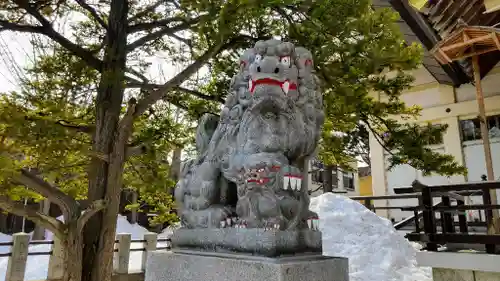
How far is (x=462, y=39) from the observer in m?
7.00

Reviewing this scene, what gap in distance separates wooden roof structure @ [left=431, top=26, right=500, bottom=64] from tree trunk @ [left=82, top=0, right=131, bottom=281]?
6.16 metres

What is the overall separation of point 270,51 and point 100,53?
466cm

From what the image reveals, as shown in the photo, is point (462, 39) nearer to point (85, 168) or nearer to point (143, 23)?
point (143, 23)

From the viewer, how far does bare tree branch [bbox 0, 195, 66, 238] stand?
15.1 ft

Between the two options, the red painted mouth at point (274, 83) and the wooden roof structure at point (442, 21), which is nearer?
the red painted mouth at point (274, 83)

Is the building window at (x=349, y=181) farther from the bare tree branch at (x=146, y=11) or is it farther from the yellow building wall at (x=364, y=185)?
the bare tree branch at (x=146, y=11)

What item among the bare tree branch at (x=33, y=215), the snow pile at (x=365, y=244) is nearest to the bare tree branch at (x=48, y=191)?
the bare tree branch at (x=33, y=215)

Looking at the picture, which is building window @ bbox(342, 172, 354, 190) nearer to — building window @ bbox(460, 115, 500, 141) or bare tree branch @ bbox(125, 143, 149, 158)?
building window @ bbox(460, 115, 500, 141)

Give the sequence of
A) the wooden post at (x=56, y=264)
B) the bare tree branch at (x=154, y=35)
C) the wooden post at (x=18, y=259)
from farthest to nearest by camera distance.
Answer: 1. the wooden post at (x=56, y=264)
2. the wooden post at (x=18, y=259)
3. the bare tree branch at (x=154, y=35)

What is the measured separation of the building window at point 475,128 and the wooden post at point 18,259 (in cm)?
1148

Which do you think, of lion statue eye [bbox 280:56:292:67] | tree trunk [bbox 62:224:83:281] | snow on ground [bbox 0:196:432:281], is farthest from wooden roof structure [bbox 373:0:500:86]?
tree trunk [bbox 62:224:83:281]

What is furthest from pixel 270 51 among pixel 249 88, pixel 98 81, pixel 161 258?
pixel 98 81

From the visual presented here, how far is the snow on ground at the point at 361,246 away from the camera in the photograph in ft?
22.8

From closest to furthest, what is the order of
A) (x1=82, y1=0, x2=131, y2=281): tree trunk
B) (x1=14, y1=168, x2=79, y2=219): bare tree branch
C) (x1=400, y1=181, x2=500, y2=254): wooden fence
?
(x1=400, y1=181, x2=500, y2=254): wooden fence → (x1=14, y1=168, x2=79, y2=219): bare tree branch → (x1=82, y1=0, x2=131, y2=281): tree trunk
